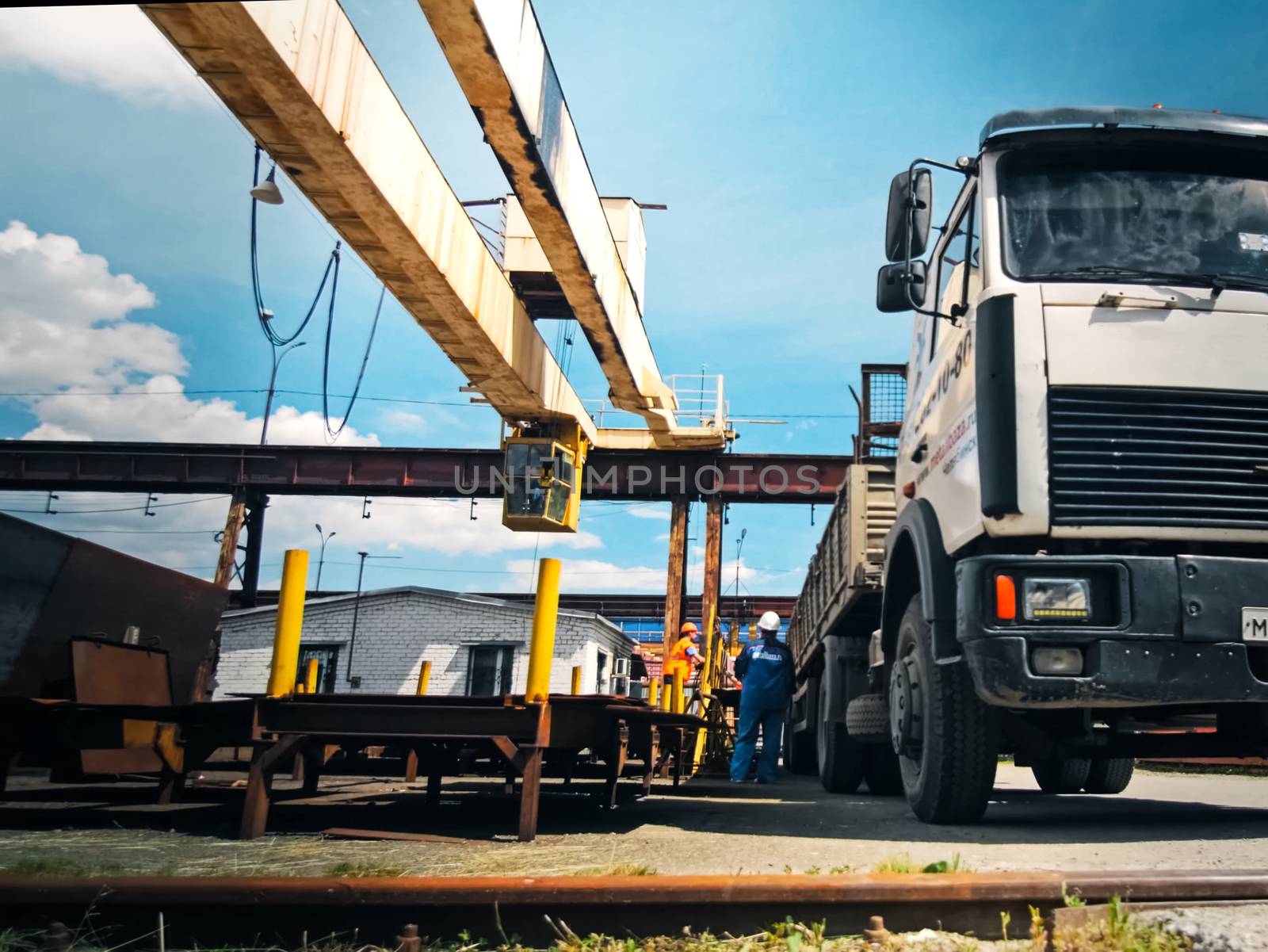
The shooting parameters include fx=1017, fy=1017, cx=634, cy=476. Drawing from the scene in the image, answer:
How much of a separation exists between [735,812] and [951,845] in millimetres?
1900

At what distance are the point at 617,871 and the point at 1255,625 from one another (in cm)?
259

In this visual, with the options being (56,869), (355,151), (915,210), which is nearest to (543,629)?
(56,869)

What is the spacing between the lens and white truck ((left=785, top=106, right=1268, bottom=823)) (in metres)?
3.88

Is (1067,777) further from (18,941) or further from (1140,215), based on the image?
(18,941)

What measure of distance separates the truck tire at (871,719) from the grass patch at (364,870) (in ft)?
11.6

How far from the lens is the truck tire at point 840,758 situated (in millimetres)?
7699

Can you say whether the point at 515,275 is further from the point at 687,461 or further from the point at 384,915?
the point at 384,915

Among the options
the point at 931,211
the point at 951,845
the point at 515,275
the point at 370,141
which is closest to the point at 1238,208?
the point at 931,211

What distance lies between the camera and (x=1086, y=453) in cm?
395

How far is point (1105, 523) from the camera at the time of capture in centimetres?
391

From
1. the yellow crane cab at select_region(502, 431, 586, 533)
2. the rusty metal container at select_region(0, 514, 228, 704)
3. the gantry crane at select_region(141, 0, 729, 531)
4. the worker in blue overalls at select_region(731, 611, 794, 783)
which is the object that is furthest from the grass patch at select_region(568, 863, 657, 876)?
the yellow crane cab at select_region(502, 431, 586, 533)

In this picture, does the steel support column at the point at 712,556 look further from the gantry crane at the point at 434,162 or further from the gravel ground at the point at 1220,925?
the gravel ground at the point at 1220,925

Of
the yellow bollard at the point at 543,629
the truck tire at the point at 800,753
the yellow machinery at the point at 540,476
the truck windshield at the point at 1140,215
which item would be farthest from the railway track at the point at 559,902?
the yellow machinery at the point at 540,476

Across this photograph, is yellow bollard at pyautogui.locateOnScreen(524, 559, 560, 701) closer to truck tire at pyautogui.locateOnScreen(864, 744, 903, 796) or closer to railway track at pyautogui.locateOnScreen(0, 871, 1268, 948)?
railway track at pyautogui.locateOnScreen(0, 871, 1268, 948)
